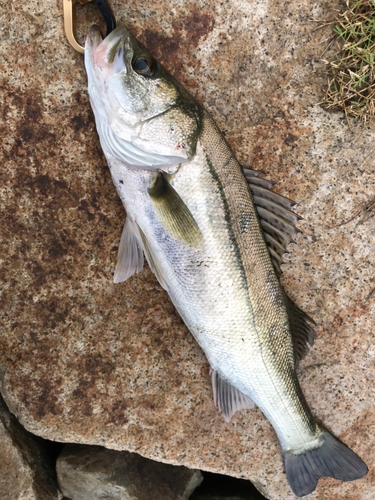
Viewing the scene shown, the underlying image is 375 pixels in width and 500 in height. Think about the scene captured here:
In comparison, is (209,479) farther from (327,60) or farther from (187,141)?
(327,60)

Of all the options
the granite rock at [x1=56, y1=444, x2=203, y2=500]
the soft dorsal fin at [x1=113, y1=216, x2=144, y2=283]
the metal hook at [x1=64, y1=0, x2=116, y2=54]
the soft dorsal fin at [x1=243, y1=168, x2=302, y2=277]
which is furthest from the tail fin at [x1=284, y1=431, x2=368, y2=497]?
the metal hook at [x1=64, y1=0, x2=116, y2=54]

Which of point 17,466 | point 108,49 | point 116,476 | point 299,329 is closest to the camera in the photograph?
point 108,49

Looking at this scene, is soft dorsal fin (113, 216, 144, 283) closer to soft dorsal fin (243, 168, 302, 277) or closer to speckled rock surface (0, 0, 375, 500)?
speckled rock surface (0, 0, 375, 500)

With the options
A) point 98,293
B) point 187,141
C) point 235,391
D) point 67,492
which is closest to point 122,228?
point 98,293

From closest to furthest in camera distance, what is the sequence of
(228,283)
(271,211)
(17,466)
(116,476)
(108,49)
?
(108,49), (228,283), (271,211), (17,466), (116,476)

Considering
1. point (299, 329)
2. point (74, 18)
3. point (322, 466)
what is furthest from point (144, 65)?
point (322, 466)

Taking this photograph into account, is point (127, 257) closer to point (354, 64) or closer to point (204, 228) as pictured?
point (204, 228)

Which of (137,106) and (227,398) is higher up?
(137,106)

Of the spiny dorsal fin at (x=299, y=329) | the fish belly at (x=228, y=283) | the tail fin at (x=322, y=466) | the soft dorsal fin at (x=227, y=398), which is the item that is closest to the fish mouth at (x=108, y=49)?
the fish belly at (x=228, y=283)

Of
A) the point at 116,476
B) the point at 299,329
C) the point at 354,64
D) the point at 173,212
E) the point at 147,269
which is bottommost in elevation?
the point at 116,476
